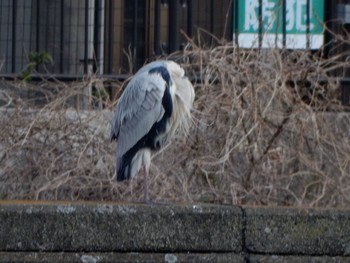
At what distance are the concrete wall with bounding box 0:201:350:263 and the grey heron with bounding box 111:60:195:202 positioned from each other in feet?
2.73

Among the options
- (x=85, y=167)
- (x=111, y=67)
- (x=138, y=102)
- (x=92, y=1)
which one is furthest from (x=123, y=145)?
(x=92, y=1)

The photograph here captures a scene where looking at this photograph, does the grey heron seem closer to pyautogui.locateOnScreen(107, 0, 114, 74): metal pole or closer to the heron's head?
the heron's head

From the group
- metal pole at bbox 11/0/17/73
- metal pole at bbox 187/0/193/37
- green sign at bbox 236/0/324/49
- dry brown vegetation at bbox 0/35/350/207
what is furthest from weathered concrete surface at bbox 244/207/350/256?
metal pole at bbox 11/0/17/73

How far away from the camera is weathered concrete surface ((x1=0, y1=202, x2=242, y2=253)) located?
14.7 ft

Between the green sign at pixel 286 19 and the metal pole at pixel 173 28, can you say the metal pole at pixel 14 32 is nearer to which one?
the metal pole at pixel 173 28

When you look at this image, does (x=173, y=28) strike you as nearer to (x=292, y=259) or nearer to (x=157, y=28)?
(x=157, y=28)

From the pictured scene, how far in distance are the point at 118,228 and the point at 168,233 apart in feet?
0.68

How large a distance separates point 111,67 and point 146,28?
17.9 inches

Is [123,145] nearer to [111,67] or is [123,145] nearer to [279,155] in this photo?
[279,155]

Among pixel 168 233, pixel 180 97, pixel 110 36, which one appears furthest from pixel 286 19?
pixel 168 233

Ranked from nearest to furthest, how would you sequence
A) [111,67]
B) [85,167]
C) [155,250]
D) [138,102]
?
[155,250]
[138,102]
[85,167]
[111,67]

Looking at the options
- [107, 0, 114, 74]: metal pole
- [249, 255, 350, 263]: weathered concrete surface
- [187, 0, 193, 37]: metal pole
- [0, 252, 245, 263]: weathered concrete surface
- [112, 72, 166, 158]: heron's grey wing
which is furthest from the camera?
[107, 0, 114, 74]: metal pole

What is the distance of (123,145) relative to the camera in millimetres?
5555

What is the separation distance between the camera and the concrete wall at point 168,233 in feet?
14.7
